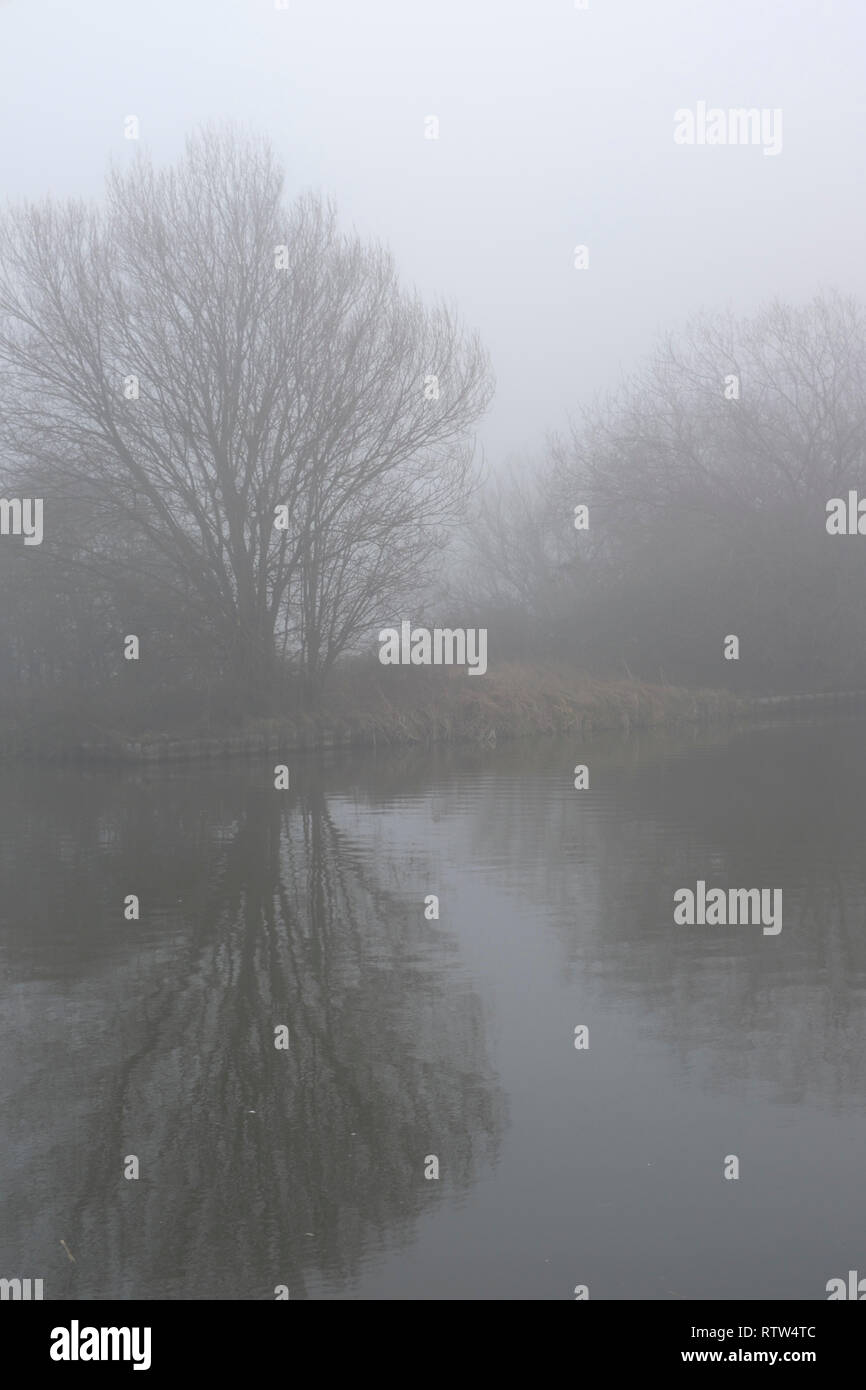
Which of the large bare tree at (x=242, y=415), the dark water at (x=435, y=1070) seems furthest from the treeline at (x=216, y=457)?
the dark water at (x=435, y=1070)

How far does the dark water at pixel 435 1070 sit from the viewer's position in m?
5.16

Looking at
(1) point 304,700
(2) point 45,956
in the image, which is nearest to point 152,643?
(1) point 304,700

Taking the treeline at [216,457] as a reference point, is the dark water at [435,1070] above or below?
below

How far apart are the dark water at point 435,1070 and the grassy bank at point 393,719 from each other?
14027 mm

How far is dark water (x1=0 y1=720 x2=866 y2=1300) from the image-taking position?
203 inches

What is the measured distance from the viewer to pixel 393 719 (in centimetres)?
3116

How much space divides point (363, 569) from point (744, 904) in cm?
2199

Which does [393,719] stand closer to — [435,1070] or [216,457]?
[216,457]

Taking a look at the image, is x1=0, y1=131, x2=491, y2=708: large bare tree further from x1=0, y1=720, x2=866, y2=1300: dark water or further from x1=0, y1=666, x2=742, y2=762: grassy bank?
x1=0, y1=720, x2=866, y2=1300: dark water

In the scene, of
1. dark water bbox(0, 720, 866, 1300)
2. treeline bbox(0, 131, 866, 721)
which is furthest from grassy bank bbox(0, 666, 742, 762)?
dark water bbox(0, 720, 866, 1300)

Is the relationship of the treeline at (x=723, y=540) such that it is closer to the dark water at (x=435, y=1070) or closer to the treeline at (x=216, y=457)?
the treeline at (x=216, y=457)

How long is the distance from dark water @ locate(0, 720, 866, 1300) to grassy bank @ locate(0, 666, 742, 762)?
14027 mm

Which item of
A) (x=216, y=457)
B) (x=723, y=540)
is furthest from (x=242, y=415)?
(x=723, y=540)

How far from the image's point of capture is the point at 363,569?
106 ft
